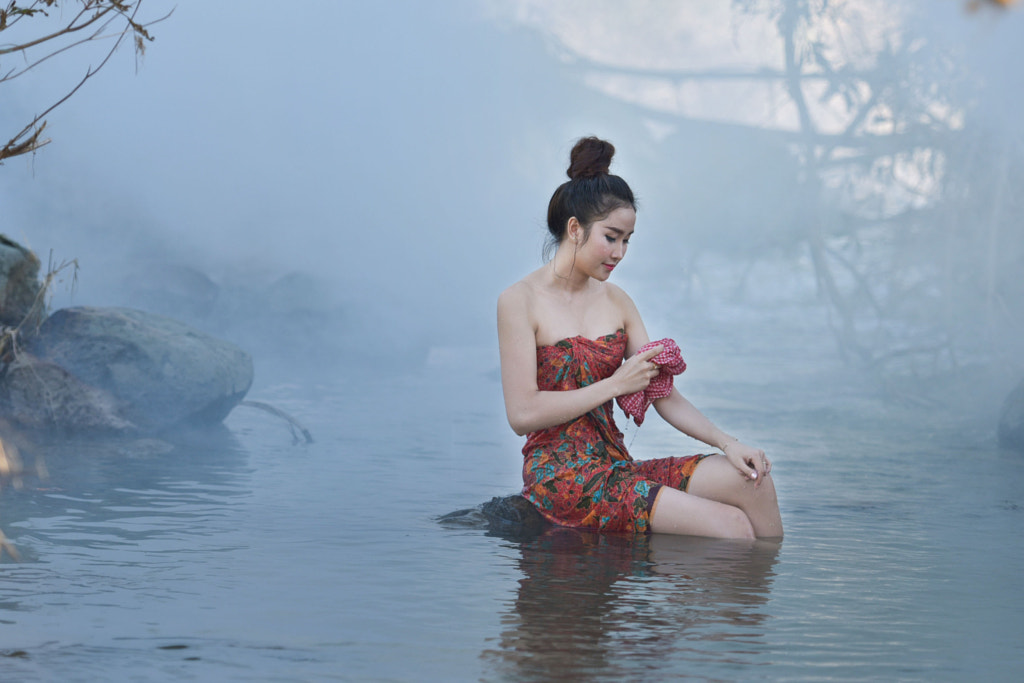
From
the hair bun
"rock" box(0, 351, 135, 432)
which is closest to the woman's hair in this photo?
the hair bun

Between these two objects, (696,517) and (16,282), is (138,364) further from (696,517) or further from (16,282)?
(696,517)

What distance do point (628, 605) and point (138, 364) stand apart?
3895mm

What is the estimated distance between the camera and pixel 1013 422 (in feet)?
19.3

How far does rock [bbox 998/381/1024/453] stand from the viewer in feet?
19.1

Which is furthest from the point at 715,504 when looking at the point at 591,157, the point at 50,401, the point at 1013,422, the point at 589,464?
the point at 1013,422

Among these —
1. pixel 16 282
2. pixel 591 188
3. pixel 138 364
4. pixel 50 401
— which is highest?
pixel 16 282

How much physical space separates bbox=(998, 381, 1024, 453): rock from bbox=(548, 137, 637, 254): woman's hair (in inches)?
146

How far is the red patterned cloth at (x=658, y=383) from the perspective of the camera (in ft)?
9.64

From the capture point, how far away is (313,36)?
44.1 feet

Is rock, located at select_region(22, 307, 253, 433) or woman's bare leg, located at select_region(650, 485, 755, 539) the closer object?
woman's bare leg, located at select_region(650, 485, 755, 539)

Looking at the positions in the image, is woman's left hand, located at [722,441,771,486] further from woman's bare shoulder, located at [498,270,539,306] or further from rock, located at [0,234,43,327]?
rock, located at [0,234,43,327]

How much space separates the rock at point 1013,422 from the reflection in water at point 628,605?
350 centimetres

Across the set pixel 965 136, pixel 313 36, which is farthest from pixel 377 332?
pixel 965 136

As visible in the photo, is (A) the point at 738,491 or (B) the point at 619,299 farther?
(B) the point at 619,299
